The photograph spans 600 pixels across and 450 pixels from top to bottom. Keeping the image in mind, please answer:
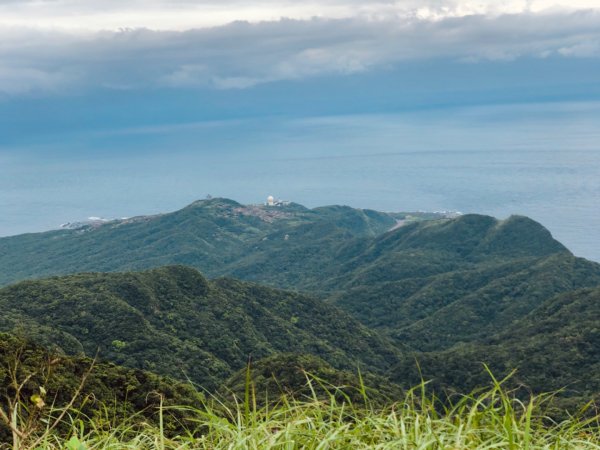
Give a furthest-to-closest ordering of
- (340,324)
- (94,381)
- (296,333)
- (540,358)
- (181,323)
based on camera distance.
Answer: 1. (340,324)
2. (296,333)
3. (181,323)
4. (540,358)
5. (94,381)

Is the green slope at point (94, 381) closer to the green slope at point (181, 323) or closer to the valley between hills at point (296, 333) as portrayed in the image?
the valley between hills at point (296, 333)

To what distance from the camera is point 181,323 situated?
8169 cm

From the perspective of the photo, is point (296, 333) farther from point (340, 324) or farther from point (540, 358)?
point (540, 358)

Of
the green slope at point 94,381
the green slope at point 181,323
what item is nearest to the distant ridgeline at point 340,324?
the green slope at point 181,323

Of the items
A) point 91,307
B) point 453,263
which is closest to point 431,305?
point 453,263

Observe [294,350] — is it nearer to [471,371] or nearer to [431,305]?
[471,371]

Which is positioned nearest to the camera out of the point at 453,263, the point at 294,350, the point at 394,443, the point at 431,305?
the point at 394,443

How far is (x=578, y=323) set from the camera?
8288 centimetres

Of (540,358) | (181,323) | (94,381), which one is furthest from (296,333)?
(94,381)

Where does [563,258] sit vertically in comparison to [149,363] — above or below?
below

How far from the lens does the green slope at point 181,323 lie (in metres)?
67.8

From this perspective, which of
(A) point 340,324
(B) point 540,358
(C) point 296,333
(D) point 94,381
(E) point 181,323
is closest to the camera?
(D) point 94,381

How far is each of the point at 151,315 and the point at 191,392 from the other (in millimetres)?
45373

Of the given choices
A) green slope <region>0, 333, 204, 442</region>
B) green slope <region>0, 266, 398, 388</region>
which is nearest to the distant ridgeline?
green slope <region>0, 266, 398, 388</region>
